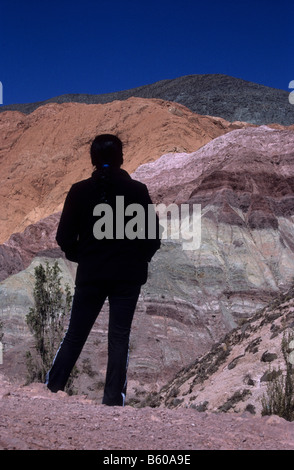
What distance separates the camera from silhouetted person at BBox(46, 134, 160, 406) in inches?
180

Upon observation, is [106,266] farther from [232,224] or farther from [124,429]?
[232,224]

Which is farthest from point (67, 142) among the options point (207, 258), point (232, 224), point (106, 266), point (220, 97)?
point (106, 266)

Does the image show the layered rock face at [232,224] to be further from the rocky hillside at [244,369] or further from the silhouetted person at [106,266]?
the silhouetted person at [106,266]

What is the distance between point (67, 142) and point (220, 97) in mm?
40386

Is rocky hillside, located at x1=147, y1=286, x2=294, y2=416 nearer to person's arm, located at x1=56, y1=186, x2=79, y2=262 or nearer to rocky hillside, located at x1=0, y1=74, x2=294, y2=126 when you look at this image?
person's arm, located at x1=56, y1=186, x2=79, y2=262

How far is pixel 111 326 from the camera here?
464 centimetres

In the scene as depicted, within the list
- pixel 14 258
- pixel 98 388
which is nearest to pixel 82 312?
pixel 98 388

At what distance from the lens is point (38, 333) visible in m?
16.4

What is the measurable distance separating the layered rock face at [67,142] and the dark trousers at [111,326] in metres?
46.9

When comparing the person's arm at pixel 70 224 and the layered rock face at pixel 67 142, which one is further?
the layered rock face at pixel 67 142

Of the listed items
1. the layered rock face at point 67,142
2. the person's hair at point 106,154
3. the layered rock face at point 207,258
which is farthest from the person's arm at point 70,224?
the layered rock face at point 67,142

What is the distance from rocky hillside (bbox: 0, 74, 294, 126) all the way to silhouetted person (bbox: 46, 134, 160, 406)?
8736cm

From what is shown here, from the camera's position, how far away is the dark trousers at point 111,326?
4.60m

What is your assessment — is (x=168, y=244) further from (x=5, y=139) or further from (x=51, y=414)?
(x=5, y=139)
